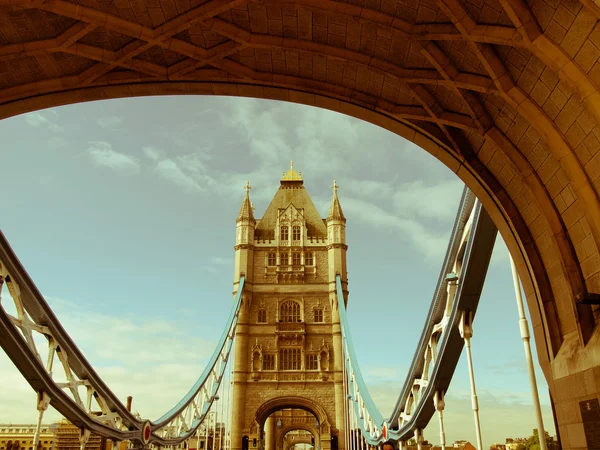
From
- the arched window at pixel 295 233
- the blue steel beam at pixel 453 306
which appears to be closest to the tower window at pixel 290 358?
the arched window at pixel 295 233

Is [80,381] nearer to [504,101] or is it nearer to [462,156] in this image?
[462,156]

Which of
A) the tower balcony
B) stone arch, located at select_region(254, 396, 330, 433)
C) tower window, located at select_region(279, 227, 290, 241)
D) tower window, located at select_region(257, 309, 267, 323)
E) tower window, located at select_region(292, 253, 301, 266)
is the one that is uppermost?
tower window, located at select_region(279, 227, 290, 241)

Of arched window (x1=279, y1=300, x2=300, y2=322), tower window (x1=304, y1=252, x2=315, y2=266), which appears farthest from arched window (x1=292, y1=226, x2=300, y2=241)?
arched window (x1=279, y1=300, x2=300, y2=322)

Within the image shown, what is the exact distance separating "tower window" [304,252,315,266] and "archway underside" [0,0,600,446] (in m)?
39.3

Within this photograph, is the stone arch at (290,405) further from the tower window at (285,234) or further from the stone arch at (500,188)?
the stone arch at (500,188)

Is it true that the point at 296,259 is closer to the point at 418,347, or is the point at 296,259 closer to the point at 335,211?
the point at 335,211

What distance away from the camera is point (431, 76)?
838cm

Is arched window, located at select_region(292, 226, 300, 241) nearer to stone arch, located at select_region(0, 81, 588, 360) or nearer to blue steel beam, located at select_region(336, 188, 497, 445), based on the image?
blue steel beam, located at select_region(336, 188, 497, 445)

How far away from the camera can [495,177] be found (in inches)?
350

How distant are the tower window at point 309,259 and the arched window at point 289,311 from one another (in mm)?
3925

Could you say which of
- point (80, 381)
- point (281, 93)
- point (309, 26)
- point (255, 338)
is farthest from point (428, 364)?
point (255, 338)

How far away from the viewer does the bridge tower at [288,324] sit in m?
42.4

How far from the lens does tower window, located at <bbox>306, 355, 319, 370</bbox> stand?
44094mm

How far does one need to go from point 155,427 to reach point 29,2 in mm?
19838
